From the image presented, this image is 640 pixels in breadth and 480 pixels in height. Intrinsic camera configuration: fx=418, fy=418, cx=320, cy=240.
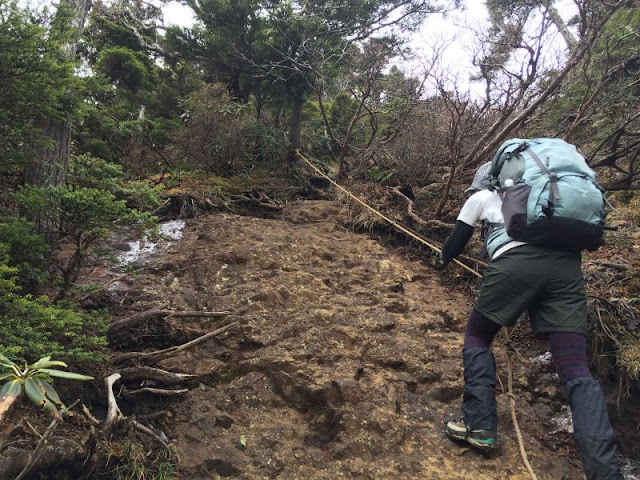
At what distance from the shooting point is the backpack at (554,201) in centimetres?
255

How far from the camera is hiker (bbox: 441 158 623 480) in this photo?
2387 millimetres

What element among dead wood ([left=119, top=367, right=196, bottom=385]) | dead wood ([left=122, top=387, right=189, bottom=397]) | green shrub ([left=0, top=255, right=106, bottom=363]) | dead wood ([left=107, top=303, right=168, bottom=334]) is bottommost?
dead wood ([left=122, top=387, right=189, bottom=397])

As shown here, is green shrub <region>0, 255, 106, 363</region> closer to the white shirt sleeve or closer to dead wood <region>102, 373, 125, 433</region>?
dead wood <region>102, 373, 125, 433</region>

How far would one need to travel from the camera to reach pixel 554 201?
2.55 m

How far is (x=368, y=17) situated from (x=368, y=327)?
8742 millimetres

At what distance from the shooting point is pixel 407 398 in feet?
11.2

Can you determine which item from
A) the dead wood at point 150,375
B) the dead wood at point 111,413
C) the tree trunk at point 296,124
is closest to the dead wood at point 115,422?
the dead wood at point 111,413

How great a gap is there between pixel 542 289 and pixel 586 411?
73cm

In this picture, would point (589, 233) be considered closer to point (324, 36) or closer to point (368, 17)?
point (324, 36)

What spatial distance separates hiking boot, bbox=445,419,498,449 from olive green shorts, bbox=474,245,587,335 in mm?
752

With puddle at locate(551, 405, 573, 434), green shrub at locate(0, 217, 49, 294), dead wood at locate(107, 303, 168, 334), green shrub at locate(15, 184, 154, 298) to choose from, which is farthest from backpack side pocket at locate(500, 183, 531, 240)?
green shrub at locate(0, 217, 49, 294)

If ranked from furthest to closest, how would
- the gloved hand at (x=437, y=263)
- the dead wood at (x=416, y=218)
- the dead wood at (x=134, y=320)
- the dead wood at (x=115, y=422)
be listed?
1. the dead wood at (x=416, y=218)
2. the gloved hand at (x=437, y=263)
3. the dead wood at (x=134, y=320)
4. the dead wood at (x=115, y=422)

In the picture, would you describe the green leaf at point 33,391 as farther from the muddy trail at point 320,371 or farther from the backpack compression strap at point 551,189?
the backpack compression strap at point 551,189

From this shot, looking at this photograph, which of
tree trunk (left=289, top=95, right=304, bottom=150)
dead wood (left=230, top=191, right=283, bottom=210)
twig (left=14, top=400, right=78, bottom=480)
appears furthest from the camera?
tree trunk (left=289, top=95, right=304, bottom=150)
